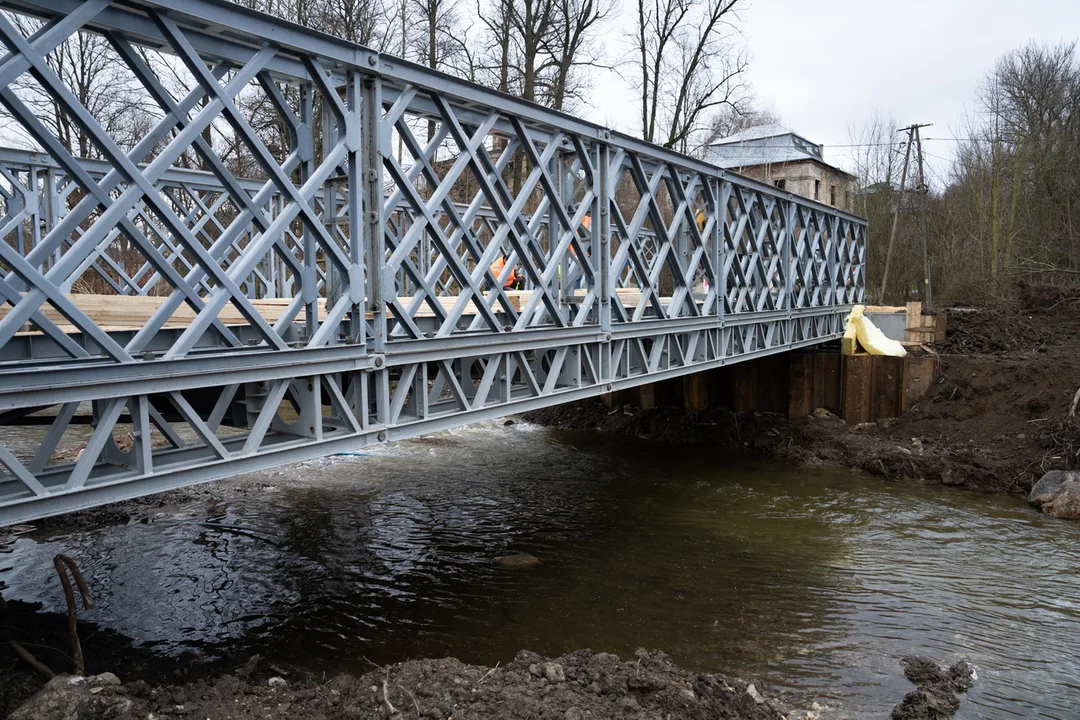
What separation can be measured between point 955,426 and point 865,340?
315 centimetres

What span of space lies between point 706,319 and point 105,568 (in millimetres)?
8302

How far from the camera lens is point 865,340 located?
18.0 meters

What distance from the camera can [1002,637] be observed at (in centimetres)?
773

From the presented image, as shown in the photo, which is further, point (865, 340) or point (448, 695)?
point (865, 340)

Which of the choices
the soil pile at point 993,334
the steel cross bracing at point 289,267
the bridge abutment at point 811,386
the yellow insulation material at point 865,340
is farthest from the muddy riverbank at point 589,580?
the soil pile at point 993,334

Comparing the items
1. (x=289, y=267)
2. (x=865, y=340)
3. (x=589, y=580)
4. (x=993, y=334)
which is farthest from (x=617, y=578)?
(x=993, y=334)

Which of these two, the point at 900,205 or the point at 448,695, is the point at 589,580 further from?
the point at 900,205

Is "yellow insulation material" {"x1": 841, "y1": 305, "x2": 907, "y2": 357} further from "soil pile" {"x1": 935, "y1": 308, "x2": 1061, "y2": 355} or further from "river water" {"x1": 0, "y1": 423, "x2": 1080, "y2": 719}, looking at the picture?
"river water" {"x1": 0, "y1": 423, "x2": 1080, "y2": 719}

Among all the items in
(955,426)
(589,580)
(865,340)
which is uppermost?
(865,340)

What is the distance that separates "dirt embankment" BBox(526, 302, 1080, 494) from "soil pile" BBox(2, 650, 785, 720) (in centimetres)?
963

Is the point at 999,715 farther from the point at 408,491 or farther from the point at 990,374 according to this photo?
the point at 990,374

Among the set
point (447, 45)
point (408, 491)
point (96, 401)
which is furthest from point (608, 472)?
point (447, 45)

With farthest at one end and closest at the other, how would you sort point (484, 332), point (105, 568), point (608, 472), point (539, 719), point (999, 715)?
point (608, 472), point (105, 568), point (484, 332), point (999, 715), point (539, 719)

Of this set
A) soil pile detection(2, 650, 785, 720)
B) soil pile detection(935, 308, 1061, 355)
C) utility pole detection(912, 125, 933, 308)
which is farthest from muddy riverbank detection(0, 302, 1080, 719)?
utility pole detection(912, 125, 933, 308)
